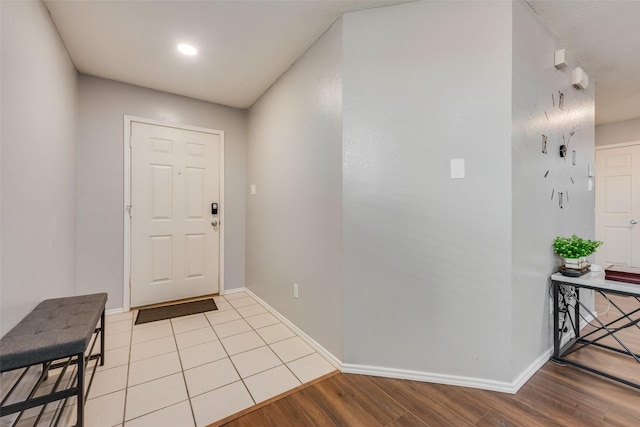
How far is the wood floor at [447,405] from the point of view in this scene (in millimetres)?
1427

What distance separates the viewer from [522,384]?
5.55 feet

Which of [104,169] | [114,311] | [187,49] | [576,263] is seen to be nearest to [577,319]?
[576,263]

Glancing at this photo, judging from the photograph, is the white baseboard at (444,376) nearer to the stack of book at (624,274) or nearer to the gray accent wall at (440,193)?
the gray accent wall at (440,193)

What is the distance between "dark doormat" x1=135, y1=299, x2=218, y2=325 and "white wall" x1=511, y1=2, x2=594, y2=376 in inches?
114

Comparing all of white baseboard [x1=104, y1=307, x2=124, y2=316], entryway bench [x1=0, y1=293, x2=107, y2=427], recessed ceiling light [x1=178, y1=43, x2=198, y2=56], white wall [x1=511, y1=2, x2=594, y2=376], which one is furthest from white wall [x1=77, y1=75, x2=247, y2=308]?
white wall [x1=511, y1=2, x2=594, y2=376]

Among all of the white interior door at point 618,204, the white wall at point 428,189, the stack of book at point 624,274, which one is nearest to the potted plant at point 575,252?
the stack of book at point 624,274

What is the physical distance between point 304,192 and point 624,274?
7.42ft

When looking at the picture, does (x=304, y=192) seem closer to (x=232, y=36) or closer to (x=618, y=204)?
(x=232, y=36)

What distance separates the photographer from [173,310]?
9.82 feet

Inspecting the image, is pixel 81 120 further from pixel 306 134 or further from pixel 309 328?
pixel 309 328

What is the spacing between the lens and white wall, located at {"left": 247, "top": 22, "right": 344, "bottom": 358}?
1.98 metres

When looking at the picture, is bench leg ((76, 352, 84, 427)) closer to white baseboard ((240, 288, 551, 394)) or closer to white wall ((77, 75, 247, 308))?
white baseboard ((240, 288, 551, 394))

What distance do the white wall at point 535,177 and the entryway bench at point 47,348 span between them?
233 centimetres

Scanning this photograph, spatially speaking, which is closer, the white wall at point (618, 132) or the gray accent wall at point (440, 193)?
the gray accent wall at point (440, 193)
